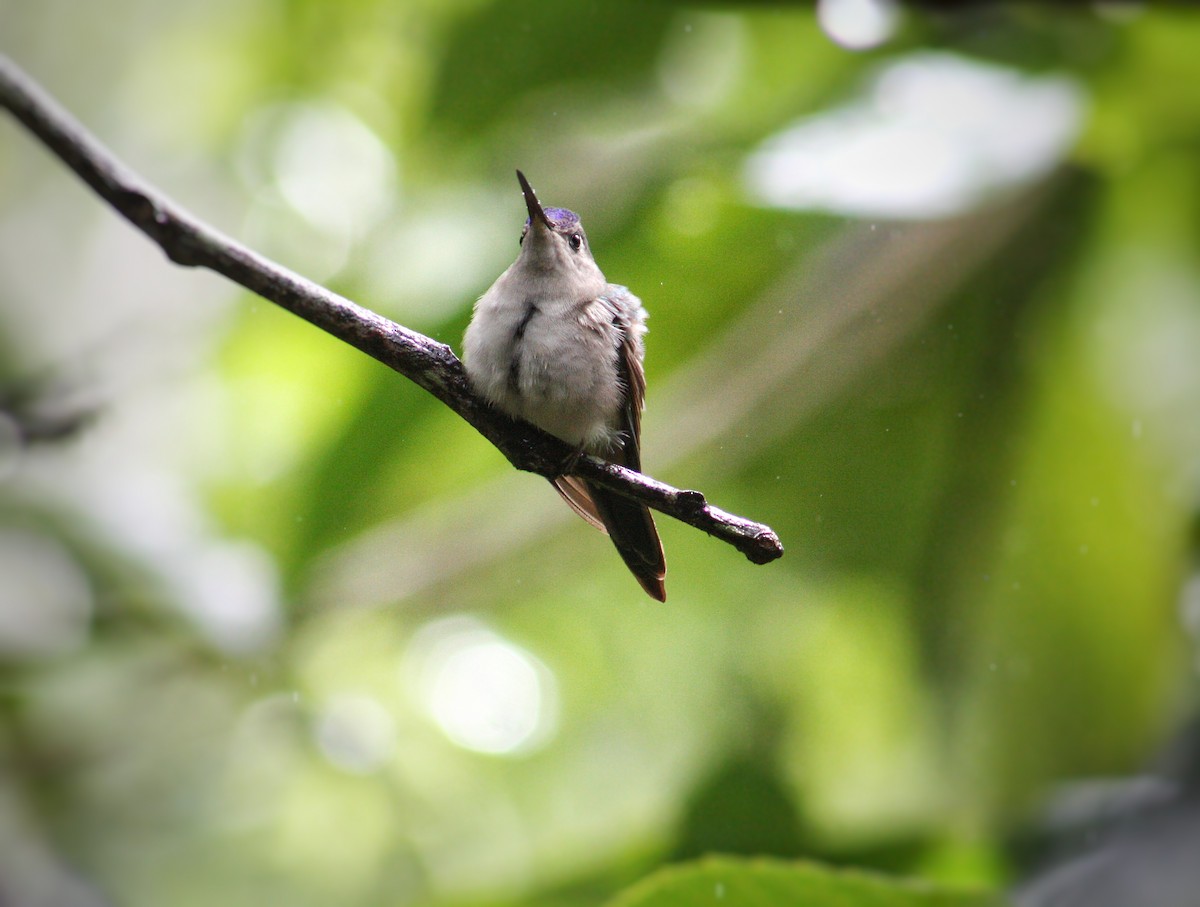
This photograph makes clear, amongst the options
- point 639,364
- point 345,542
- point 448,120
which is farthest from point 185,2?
point 639,364

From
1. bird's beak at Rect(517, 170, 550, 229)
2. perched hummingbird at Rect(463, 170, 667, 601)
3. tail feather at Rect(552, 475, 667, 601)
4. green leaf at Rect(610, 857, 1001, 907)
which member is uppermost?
bird's beak at Rect(517, 170, 550, 229)

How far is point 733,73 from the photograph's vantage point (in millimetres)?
1087

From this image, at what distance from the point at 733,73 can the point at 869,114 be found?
6.3 inches

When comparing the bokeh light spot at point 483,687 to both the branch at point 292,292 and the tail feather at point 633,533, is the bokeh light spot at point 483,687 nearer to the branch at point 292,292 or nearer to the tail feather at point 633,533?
the tail feather at point 633,533

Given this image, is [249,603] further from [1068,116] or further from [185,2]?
[1068,116]

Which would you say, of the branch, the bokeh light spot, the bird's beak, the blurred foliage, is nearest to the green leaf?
the blurred foliage

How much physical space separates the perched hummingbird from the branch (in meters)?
0.03

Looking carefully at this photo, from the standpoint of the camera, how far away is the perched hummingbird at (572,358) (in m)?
0.62

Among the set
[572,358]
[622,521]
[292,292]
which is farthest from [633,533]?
[292,292]

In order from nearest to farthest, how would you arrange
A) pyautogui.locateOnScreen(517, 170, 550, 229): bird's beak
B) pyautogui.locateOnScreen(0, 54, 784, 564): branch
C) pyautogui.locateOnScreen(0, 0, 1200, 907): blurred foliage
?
pyautogui.locateOnScreen(0, 54, 784, 564): branch
pyautogui.locateOnScreen(517, 170, 550, 229): bird's beak
pyautogui.locateOnScreen(0, 0, 1200, 907): blurred foliage

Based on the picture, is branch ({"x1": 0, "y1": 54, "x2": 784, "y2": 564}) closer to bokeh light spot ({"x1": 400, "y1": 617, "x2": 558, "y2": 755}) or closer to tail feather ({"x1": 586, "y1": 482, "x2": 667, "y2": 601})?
tail feather ({"x1": 586, "y1": 482, "x2": 667, "y2": 601})

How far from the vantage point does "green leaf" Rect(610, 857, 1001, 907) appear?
2.35ft

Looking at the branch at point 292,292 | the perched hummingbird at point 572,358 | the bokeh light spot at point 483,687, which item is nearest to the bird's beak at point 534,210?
the perched hummingbird at point 572,358

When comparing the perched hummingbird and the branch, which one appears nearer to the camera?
the branch
